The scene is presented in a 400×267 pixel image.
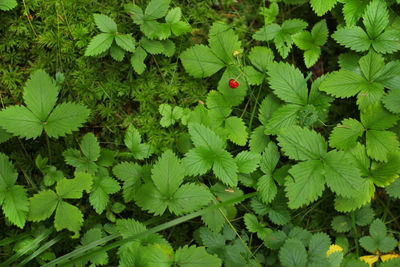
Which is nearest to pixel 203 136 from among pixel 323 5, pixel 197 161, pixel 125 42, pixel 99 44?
pixel 197 161

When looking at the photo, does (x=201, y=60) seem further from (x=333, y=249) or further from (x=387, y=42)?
(x=333, y=249)

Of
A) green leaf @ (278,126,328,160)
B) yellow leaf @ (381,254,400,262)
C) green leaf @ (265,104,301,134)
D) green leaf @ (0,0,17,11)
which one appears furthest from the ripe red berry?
yellow leaf @ (381,254,400,262)

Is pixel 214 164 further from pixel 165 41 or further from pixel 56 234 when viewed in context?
pixel 56 234

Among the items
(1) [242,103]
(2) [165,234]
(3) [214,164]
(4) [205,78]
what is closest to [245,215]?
(3) [214,164]

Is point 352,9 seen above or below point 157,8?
below

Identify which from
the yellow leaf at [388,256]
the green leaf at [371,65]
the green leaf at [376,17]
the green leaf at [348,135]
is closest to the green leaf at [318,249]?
the yellow leaf at [388,256]

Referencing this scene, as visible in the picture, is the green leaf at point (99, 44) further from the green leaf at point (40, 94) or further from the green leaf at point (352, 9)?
the green leaf at point (352, 9)
